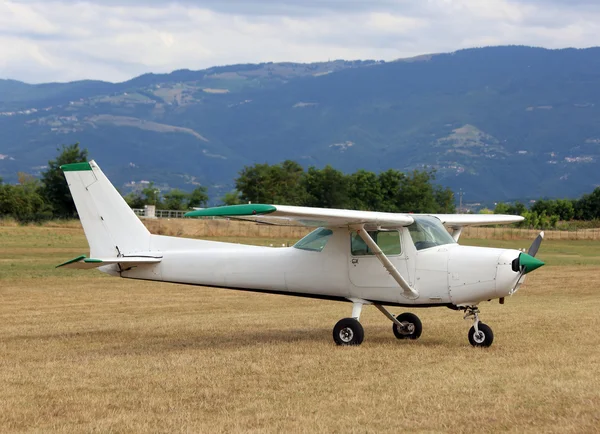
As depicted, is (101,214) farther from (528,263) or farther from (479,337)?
(528,263)

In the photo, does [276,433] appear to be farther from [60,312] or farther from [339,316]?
[60,312]

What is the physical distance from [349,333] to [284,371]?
108 inches

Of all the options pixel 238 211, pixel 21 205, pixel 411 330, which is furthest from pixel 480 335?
pixel 21 205

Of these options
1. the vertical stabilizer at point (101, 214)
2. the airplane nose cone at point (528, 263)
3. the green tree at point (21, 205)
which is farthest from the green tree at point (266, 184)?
the airplane nose cone at point (528, 263)

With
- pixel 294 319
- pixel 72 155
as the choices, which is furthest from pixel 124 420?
pixel 72 155

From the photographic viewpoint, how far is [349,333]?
14320 mm

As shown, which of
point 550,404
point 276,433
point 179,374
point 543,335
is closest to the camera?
point 276,433

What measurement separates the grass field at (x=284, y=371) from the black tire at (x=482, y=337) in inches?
6.6

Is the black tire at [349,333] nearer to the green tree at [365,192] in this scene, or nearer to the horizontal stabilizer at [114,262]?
the horizontal stabilizer at [114,262]

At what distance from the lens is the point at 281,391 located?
1044cm

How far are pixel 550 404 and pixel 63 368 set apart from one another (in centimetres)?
631

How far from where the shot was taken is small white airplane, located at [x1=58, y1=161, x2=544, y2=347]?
1385 cm

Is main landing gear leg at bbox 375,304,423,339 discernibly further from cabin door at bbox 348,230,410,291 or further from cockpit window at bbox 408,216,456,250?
cockpit window at bbox 408,216,456,250

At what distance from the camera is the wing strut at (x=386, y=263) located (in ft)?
46.5
